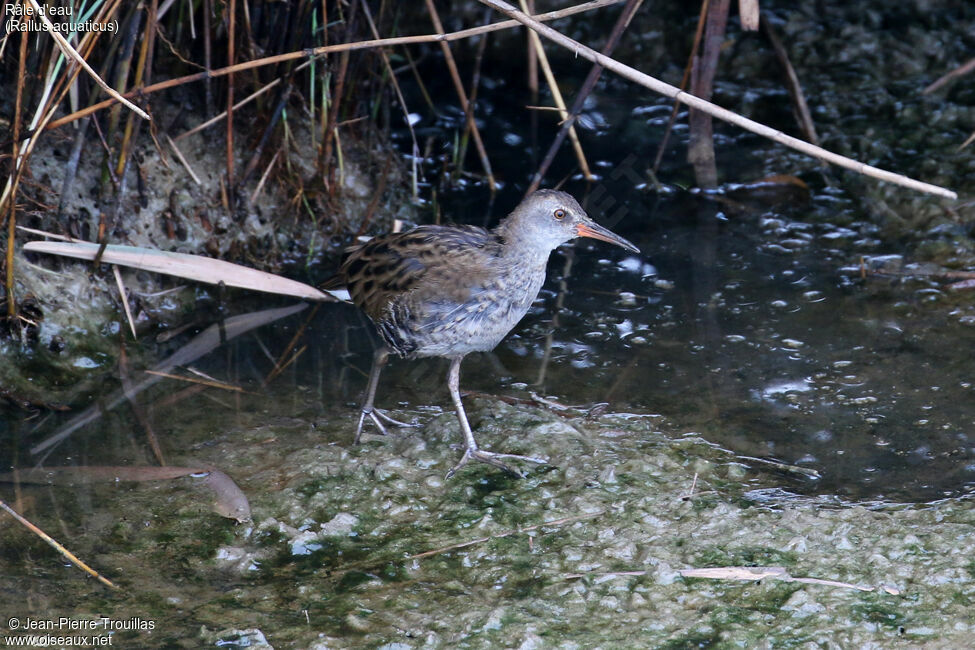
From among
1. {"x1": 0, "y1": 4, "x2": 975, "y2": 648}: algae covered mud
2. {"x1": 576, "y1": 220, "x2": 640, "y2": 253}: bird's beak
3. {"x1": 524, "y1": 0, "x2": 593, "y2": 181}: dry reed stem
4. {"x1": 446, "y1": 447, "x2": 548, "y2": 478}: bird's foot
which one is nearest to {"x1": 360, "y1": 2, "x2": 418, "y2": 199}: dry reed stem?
{"x1": 0, "y1": 4, "x2": 975, "y2": 648}: algae covered mud

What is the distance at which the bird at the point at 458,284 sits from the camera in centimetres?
351

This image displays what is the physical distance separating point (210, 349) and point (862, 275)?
272 cm

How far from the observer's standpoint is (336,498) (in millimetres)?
3305

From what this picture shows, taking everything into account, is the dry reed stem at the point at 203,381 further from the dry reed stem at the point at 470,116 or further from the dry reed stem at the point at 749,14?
the dry reed stem at the point at 749,14

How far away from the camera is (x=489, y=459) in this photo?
137 inches

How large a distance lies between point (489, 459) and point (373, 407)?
54 centimetres

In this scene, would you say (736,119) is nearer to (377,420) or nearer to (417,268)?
(417,268)

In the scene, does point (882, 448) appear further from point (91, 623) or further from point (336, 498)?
point (91, 623)

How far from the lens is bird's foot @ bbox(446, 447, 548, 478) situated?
11.3ft

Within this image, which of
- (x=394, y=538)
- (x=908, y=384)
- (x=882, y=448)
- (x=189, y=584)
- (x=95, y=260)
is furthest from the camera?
(x=95, y=260)

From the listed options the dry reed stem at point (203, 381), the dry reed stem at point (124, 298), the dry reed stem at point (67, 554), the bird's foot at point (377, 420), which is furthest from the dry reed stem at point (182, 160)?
the dry reed stem at point (67, 554)

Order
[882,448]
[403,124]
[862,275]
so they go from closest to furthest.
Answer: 1. [882,448]
2. [862,275]
3. [403,124]

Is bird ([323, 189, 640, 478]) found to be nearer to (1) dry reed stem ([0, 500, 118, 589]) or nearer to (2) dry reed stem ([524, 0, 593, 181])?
(1) dry reed stem ([0, 500, 118, 589])

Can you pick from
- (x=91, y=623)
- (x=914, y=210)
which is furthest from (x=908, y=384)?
(x=91, y=623)
